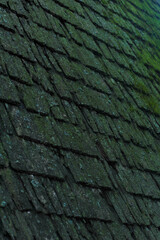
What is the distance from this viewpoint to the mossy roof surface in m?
1.75

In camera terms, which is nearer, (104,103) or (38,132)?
(38,132)

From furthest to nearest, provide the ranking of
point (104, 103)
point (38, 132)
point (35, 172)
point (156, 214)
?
point (104, 103) → point (156, 214) → point (38, 132) → point (35, 172)

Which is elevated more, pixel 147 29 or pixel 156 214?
pixel 147 29

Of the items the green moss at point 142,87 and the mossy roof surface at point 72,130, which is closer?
the mossy roof surface at point 72,130

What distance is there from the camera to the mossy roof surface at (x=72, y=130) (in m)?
1.75

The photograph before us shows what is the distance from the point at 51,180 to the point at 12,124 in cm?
39

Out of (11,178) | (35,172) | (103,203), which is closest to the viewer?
(11,178)

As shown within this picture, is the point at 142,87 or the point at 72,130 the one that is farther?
the point at 142,87

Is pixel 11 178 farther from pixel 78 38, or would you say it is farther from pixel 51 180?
pixel 78 38

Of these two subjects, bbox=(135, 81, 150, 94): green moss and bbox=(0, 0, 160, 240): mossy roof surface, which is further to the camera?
bbox=(135, 81, 150, 94): green moss

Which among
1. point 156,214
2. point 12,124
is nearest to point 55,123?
point 12,124

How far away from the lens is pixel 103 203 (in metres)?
2.21

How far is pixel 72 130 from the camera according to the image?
2340 millimetres

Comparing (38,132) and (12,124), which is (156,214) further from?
(12,124)
